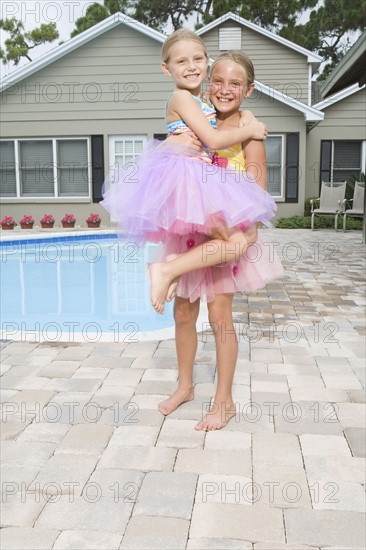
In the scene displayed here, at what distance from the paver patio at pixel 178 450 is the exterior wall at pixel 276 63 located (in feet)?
43.5

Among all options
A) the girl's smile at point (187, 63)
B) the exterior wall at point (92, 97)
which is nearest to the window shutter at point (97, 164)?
the exterior wall at point (92, 97)

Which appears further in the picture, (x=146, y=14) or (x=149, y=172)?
(x=146, y=14)

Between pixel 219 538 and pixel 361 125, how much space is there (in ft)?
48.1

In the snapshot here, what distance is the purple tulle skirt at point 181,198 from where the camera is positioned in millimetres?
2271

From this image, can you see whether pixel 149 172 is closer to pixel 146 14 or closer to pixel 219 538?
pixel 219 538

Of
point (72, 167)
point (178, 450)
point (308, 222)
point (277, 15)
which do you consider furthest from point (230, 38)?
point (178, 450)

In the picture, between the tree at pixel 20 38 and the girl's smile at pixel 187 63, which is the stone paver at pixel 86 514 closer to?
the girl's smile at pixel 187 63

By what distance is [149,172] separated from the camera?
2373 mm

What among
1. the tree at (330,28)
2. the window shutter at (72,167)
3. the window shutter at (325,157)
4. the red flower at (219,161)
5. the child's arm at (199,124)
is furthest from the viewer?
the tree at (330,28)

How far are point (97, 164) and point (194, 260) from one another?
12.1m

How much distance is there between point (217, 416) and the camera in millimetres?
2631

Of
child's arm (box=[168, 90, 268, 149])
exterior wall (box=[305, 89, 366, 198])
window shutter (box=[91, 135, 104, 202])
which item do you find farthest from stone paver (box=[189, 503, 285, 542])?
exterior wall (box=[305, 89, 366, 198])

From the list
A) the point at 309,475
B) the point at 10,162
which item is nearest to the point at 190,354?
the point at 309,475

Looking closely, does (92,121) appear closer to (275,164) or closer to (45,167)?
(45,167)
